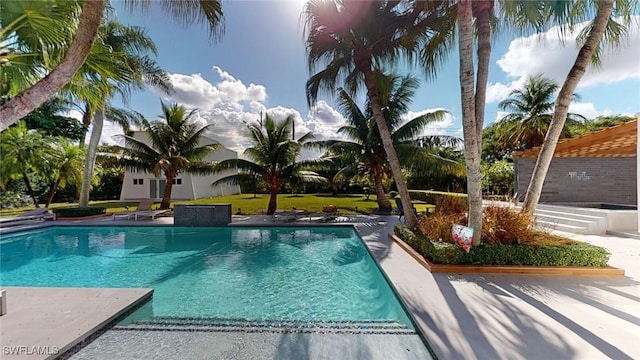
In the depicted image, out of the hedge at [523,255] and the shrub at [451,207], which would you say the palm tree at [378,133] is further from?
the hedge at [523,255]

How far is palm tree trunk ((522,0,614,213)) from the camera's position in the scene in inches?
226

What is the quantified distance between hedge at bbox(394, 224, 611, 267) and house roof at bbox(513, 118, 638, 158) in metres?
9.19

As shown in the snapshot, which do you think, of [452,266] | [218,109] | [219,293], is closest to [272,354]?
[219,293]

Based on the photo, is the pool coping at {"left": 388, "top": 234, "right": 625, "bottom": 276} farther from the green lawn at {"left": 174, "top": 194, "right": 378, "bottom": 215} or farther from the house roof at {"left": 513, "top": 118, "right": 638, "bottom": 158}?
the green lawn at {"left": 174, "top": 194, "right": 378, "bottom": 215}

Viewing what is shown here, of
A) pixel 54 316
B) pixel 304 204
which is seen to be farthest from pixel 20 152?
pixel 54 316

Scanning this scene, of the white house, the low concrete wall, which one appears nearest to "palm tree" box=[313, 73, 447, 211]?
the low concrete wall

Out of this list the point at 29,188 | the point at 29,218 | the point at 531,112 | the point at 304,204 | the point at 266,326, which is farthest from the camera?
the point at 531,112

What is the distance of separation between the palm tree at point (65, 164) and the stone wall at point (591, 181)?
26304 mm

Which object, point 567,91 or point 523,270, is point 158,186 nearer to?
point 523,270

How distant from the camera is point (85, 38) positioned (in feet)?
12.1

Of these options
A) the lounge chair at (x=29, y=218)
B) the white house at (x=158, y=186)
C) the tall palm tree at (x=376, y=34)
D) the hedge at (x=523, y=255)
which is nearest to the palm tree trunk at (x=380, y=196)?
the tall palm tree at (x=376, y=34)

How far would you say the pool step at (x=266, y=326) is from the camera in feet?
11.8

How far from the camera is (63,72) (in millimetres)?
3625

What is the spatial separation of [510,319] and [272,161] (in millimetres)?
11915
